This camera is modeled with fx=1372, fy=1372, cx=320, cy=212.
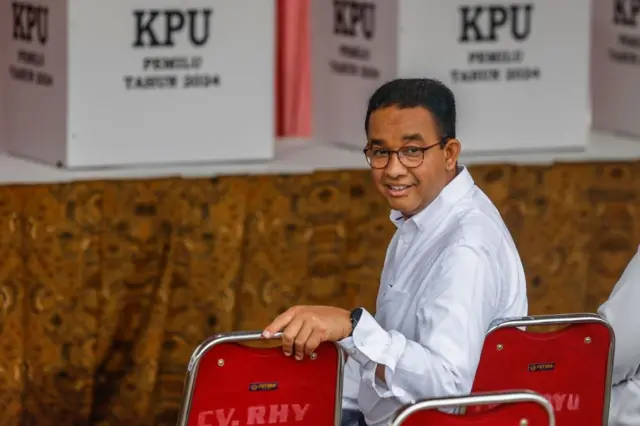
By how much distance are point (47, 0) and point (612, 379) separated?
7.50 ft

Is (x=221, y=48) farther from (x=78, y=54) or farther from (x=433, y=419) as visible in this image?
(x=433, y=419)

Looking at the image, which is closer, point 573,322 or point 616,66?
point 573,322

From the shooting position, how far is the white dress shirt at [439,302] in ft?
7.64

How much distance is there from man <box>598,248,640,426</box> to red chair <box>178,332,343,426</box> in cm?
62

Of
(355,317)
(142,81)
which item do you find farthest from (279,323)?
(142,81)

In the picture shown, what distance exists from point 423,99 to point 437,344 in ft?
1.57

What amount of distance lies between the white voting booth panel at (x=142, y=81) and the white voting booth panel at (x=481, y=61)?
374mm

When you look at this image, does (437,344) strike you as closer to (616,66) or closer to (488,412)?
(488,412)

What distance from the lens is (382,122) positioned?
8.32ft

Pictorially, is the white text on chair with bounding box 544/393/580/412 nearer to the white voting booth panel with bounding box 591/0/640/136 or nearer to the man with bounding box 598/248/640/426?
the man with bounding box 598/248/640/426

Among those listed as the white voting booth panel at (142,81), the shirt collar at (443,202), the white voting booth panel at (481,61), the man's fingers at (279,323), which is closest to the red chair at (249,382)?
the man's fingers at (279,323)

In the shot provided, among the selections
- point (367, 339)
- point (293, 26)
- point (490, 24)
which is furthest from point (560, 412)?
point (293, 26)

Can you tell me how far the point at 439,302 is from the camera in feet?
7.73

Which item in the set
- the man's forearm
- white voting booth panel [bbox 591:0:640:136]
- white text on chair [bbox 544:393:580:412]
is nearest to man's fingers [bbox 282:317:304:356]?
the man's forearm
